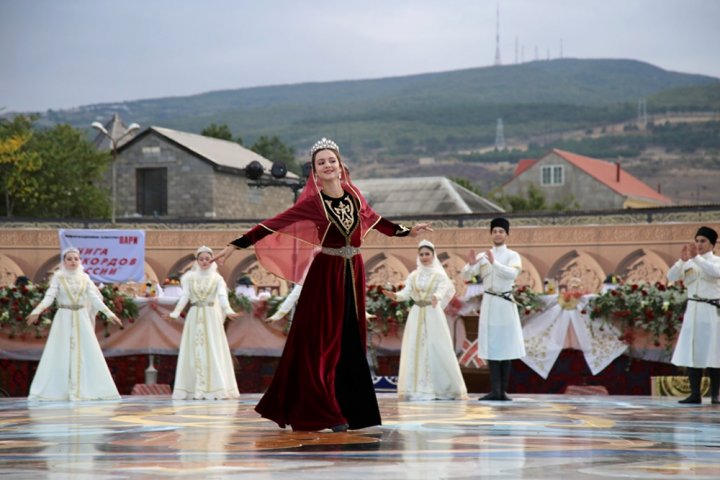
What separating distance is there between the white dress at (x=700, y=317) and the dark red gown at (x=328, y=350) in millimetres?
4050

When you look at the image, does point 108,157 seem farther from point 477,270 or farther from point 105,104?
point 105,104

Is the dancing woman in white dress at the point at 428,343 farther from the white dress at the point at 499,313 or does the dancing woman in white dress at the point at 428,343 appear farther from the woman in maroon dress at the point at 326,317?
the woman in maroon dress at the point at 326,317

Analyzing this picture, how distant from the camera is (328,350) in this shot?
7805 millimetres

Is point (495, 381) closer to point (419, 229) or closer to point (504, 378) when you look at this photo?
point (504, 378)

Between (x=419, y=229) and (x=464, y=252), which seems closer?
(x=419, y=229)

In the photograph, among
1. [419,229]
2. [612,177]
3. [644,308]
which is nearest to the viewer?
[419,229]

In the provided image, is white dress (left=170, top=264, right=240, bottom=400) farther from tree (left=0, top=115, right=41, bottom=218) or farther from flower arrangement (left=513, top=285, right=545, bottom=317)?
tree (left=0, top=115, right=41, bottom=218)

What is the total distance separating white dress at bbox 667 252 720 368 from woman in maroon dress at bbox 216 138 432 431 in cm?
396

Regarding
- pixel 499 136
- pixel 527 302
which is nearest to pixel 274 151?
pixel 499 136

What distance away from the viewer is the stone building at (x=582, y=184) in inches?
2805

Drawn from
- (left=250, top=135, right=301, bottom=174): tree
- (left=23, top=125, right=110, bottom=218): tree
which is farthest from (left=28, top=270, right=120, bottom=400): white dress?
(left=250, top=135, right=301, bottom=174): tree

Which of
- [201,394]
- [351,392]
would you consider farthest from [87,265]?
[351,392]

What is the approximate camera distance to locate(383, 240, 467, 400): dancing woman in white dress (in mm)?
11570

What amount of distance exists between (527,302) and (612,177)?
2507 inches
